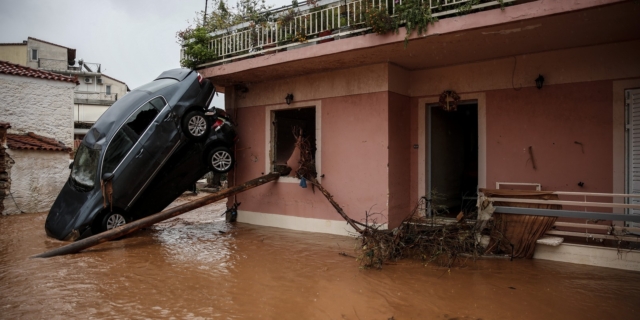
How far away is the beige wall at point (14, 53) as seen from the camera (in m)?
33.2

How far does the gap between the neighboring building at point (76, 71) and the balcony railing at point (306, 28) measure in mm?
22638

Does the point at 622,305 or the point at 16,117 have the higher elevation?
Result: the point at 16,117

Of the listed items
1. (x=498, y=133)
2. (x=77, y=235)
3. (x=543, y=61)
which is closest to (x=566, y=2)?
(x=543, y=61)

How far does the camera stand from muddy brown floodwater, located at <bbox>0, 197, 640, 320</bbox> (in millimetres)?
4277

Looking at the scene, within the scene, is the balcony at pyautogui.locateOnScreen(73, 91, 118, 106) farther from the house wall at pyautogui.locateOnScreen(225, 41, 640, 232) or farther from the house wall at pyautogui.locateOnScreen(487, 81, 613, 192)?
the house wall at pyautogui.locateOnScreen(487, 81, 613, 192)

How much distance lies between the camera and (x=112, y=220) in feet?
26.0

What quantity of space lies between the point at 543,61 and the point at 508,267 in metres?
3.99

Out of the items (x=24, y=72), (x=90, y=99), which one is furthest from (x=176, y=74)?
(x=90, y=99)

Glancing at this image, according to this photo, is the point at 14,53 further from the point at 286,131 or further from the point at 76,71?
the point at 286,131

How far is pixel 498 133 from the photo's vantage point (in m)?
7.69

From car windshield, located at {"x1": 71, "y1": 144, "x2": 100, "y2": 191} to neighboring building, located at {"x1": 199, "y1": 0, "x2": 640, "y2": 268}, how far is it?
130 inches

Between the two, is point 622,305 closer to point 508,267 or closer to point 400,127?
point 508,267

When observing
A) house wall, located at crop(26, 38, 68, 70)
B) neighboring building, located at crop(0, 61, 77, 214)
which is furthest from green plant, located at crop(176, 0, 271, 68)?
house wall, located at crop(26, 38, 68, 70)

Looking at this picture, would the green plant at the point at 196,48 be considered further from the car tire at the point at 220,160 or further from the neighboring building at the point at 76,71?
the neighboring building at the point at 76,71
